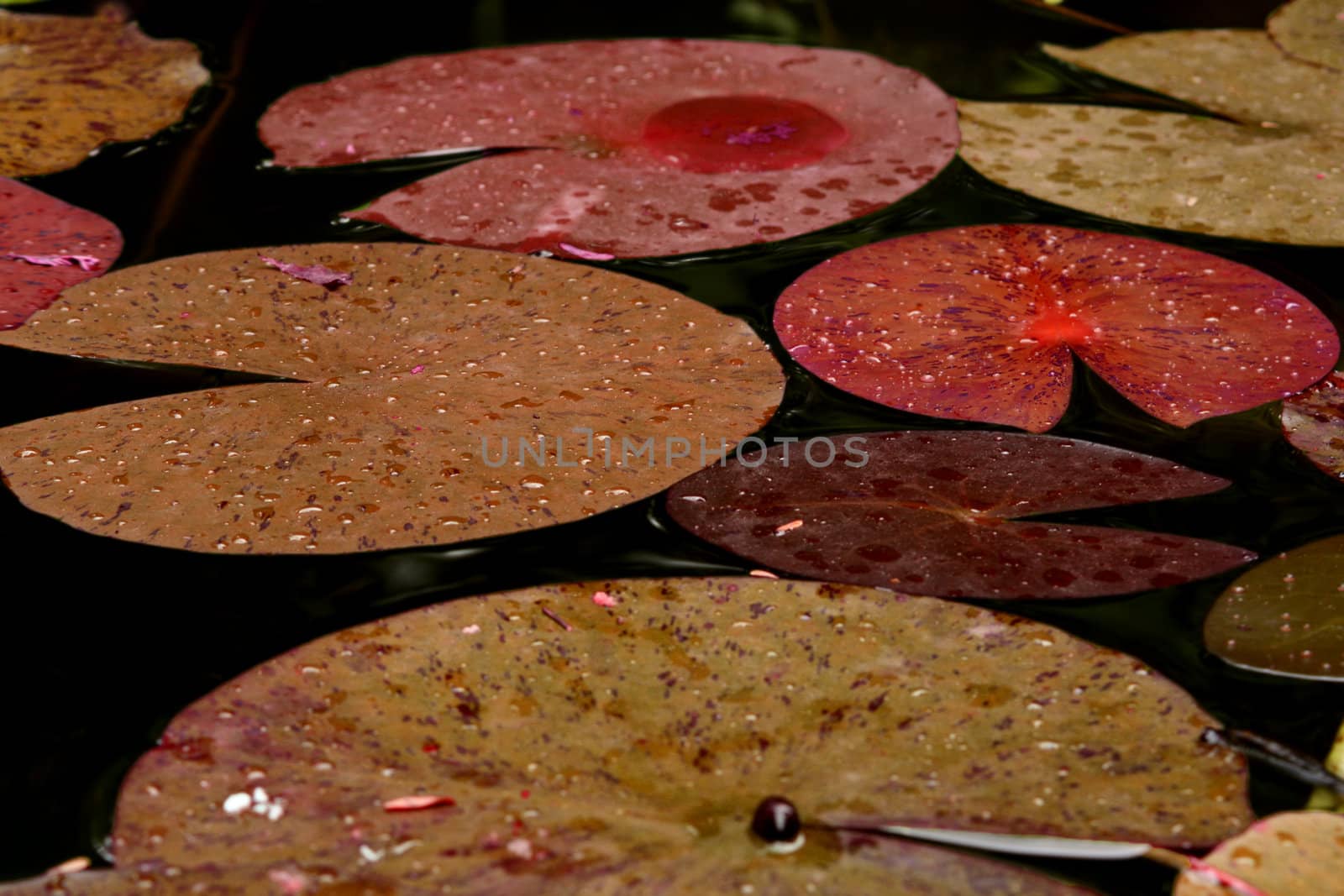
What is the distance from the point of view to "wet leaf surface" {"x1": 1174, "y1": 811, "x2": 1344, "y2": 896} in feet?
2.88

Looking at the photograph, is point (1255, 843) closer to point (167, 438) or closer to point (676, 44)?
point (167, 438)

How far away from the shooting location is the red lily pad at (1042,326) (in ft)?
5.03

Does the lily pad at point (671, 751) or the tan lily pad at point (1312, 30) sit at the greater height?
the tan lily pad at point (1312, 30)

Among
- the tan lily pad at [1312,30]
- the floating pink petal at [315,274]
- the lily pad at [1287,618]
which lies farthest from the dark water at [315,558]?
the tan lily pad at [1312,30]

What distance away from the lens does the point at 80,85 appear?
96.0 inches

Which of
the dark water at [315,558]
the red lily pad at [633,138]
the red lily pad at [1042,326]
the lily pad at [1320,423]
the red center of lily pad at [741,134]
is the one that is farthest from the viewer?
the red center of lily pad at [741,134]

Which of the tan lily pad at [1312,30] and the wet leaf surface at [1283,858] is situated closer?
the wet leaf surface at [1283,858]

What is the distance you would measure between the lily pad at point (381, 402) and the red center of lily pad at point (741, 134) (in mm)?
509

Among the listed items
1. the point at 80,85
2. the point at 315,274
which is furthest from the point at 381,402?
the point at 80,85

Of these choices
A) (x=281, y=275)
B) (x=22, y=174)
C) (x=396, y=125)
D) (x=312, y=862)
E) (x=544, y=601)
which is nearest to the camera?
(x=312, y=862)

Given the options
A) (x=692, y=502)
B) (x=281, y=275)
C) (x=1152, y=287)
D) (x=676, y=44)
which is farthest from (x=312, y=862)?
(x=676, y=44)

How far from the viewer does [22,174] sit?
209 cm

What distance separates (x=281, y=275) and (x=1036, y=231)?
1114mm

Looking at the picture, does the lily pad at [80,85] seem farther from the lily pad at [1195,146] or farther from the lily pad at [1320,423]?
the lily pad at [1320,423]
